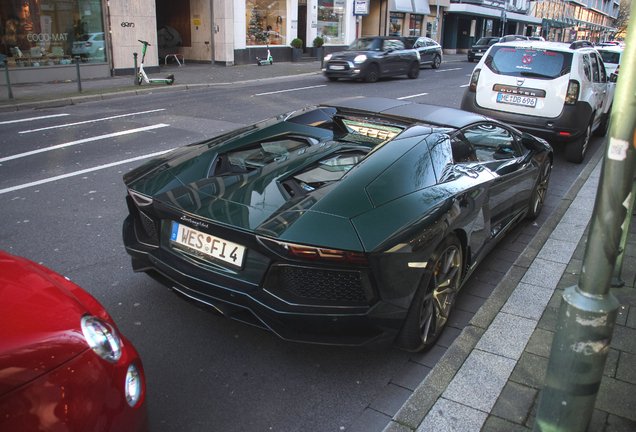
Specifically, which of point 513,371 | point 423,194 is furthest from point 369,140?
point 513,371

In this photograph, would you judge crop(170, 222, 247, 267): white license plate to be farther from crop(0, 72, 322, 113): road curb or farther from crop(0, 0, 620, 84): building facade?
crop(0, 0, 620, 84): building facade

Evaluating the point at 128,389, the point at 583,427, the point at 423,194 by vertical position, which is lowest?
the point at 583,427

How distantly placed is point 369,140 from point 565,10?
8611 cm

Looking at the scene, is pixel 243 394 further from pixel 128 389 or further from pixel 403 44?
pixel 403 44

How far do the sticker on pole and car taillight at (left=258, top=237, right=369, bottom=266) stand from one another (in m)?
1.18

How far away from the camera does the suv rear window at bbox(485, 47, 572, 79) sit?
8070mm

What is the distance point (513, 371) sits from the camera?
116 inches

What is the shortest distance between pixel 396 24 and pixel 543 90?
3266cm

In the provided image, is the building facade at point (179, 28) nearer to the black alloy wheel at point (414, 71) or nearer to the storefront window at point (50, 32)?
the storefront window at point (50, 32)

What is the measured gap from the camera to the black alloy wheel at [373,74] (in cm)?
1822

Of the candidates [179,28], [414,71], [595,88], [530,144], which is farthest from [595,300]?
[179,28]

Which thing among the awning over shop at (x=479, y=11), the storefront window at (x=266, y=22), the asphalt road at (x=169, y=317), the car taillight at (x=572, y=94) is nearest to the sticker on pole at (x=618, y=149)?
the asphalt road at (x=169, y=317)

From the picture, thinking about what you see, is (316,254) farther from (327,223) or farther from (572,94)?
(572,94)

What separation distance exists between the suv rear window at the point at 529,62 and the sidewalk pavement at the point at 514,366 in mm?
4550
